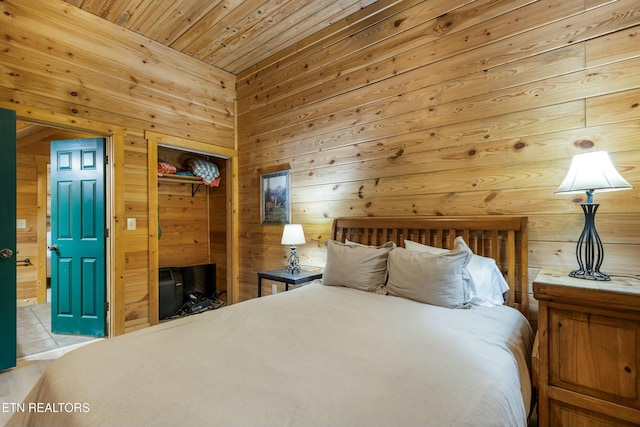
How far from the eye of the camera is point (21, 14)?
8.21ft

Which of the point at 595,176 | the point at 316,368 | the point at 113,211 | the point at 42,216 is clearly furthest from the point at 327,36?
the point at 42,216

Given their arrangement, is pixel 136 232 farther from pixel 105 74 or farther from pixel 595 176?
pixel 595 176

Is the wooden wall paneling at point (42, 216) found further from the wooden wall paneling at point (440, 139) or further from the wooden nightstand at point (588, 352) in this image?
the wooden nightstand at point (588, 352)

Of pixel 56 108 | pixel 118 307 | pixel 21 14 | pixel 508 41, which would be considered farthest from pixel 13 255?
pixel 508 41

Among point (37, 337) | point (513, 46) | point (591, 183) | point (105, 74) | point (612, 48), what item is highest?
point (105, 74)

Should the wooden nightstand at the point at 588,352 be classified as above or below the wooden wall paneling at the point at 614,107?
below

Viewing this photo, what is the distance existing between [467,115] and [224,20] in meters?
2.39

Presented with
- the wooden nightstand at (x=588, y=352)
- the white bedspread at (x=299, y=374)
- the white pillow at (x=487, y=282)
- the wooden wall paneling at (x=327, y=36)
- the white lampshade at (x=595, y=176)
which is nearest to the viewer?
the white bedspread at (x=299, y=374)

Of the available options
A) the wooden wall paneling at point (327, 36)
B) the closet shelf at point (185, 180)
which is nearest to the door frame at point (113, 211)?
the closet shelf at point (185, 180)

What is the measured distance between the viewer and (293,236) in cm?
303

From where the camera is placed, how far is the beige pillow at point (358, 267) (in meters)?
2.21

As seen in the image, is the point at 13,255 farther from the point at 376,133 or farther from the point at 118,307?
the point at 376,133

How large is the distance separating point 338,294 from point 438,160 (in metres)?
1.29

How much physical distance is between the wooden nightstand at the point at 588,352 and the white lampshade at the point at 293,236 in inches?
79.4
